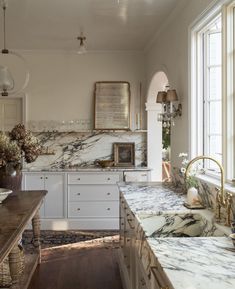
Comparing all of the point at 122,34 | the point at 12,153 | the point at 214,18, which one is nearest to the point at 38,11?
the point at 122,34

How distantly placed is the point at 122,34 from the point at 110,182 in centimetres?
217

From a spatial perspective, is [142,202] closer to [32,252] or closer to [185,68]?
[185,68]

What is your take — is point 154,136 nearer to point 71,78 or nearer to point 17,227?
point 71,78

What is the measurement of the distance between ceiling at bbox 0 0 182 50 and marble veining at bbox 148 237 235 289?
2707mm

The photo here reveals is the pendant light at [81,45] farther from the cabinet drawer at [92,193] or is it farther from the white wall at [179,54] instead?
the cabinet drawer at [92,193]

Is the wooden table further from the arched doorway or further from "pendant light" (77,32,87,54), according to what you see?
the arched doorway

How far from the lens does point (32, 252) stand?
14.8 ft

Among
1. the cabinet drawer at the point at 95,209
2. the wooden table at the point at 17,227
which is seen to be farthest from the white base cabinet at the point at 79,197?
the wooden table at the point at 17,227

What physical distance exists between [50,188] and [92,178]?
0.65 meters

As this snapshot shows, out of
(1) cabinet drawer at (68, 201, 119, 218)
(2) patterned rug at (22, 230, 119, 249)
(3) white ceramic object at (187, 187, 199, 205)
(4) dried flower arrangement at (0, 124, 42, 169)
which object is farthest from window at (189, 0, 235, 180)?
(1) cabinet drawer at (68, 201, 119, 218)

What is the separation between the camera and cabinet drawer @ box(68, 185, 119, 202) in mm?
5738

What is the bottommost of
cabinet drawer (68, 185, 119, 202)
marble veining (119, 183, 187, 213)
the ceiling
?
cabinet drawer (68, 185, 119, 202)

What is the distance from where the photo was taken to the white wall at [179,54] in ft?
11.6

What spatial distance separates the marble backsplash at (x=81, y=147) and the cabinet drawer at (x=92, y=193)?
556 millimetres
